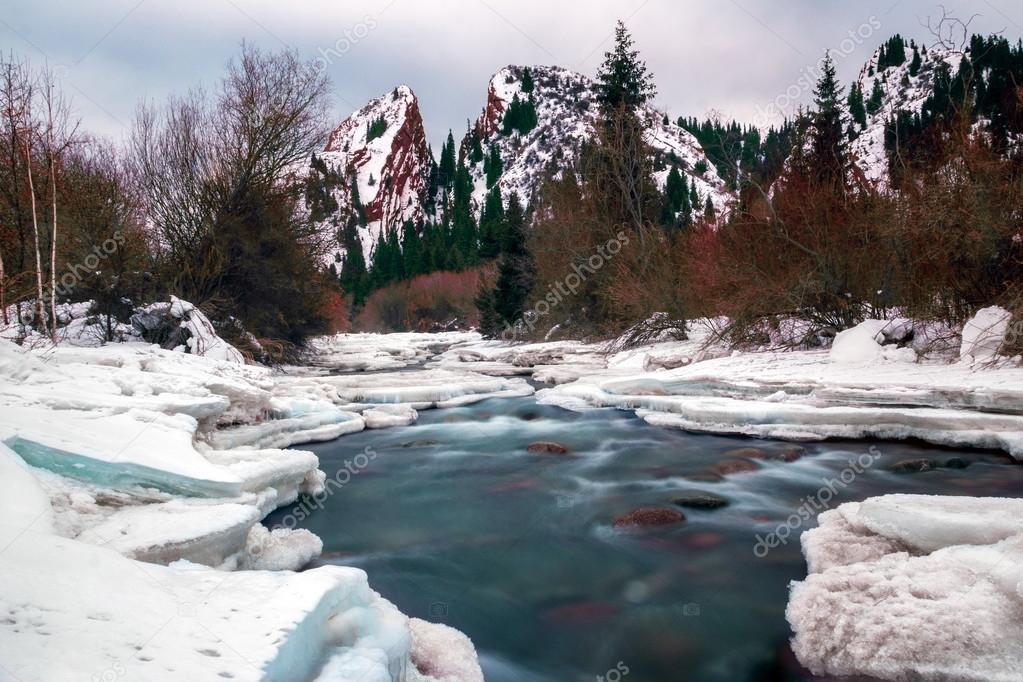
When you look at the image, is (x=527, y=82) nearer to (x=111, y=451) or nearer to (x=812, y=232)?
(x=812, y=232)

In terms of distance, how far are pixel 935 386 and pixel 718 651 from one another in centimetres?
585

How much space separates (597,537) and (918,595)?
2.46m

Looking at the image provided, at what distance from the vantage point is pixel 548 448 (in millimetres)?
8180

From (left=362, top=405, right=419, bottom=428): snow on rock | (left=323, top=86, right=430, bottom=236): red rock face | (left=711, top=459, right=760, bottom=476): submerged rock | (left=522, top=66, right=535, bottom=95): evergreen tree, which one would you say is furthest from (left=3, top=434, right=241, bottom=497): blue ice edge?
(left=522, top=66, right=535, bottom=95): evergreen tree

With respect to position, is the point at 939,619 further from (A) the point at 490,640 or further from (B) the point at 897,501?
(A) the point at 490,640

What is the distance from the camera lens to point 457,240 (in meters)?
80.3

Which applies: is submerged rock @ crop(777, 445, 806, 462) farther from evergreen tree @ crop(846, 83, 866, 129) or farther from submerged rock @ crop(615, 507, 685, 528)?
evergreen tree @ crop(846, 83, 866, 129)

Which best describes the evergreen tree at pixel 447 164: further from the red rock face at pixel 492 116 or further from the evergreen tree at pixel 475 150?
the red rock face at pixel 492 116

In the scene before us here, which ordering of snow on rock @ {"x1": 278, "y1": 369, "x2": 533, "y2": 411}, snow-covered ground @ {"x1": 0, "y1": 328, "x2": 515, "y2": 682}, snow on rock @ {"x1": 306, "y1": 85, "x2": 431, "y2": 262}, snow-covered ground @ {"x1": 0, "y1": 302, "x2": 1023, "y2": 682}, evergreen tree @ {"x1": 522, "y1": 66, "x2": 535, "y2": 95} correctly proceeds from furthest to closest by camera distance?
evergreen tree @ {"x1": 522, "y1": 66, "x2": 535, "y2": 95}, snow on rock @ {"x1": 306, "y1": 85, "x2": 431, "y2": 262}, snow on rock @ {"x1": 278, "y1": 369, "x2": 533, "y2": 411}, snow-covered ground @ {"x1": 0, "y1": 302, "x2": 1023, "y2": 682}, snow-covered ground @ {"x1": 0, "y1": 328, "x2": 515, "y2": 682}

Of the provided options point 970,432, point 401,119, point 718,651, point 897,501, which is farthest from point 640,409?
point 401,119

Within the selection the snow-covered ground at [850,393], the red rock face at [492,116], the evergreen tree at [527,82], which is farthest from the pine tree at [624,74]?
the evergreen tree at [527,82]

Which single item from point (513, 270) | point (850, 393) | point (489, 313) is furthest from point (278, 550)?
point (489, 313)

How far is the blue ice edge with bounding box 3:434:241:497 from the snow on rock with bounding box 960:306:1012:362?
8.97 metres

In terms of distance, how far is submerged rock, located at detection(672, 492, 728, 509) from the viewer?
5.77 meters
